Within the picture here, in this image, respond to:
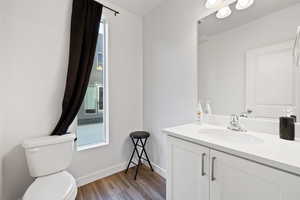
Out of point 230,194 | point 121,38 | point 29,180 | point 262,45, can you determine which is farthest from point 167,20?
point 29,180

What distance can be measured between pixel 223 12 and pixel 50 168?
2311 millimetres

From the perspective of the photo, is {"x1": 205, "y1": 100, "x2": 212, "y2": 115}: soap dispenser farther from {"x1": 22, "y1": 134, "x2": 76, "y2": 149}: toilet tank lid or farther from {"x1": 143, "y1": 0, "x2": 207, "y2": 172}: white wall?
{"x1": 22, "y1": 134, "x2": 76, "y2": 149}: toilet tank lid

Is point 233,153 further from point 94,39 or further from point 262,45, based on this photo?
point 94,39

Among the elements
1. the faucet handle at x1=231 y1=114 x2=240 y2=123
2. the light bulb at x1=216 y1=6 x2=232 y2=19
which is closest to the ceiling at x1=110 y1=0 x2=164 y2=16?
the light bulb at x1=216 y1=6 x2=232 y2=19

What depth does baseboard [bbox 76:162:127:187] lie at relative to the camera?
1.88 metres

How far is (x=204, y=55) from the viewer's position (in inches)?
62.7

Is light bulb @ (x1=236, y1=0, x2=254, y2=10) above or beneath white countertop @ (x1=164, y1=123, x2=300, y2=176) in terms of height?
above

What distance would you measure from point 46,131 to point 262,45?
2.32 metres

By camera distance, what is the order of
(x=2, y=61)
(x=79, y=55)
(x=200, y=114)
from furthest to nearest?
(x=79, y=55) → (x=200, y=114) → (x=2, y=61)

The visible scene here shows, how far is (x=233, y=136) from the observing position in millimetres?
1223

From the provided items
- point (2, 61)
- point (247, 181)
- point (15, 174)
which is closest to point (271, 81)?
point (247, 181)

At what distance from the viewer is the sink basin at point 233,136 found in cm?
111

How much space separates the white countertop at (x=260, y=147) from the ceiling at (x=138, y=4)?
1.92 m

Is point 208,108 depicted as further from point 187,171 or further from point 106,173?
point 106,173
